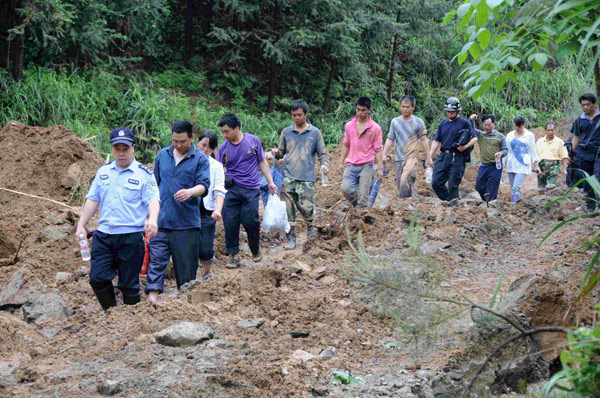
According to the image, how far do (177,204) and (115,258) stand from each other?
→ 0.86 m

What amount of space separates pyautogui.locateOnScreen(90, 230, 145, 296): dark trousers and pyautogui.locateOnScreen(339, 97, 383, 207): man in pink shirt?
4714 millimetres

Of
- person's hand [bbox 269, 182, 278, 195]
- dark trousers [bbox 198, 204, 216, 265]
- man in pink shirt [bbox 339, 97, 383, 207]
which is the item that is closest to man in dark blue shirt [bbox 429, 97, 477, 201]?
man in pink shirt [bbox 339, 97, 383, 207]

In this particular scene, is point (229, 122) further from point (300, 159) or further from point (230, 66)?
point (230, 66)

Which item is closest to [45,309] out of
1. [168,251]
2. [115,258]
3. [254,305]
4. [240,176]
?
[115,258]

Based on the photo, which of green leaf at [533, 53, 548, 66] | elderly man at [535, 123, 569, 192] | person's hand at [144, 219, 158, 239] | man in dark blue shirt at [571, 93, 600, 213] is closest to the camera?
green leaf at [533, 53, 548, 66]

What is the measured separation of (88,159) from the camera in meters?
11.3

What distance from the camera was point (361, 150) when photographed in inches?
404

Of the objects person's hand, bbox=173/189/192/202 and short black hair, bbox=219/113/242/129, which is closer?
person's hand, bbox=173/189/192/202

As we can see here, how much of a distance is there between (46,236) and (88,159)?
7.39 ft

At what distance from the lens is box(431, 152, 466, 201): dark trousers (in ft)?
37.2

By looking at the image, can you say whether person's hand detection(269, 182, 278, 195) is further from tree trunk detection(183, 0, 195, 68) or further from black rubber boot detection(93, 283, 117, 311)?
tree trunk detection(183, 0, 195, 68)

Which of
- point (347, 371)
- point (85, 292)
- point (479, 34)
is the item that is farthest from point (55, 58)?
point (479, 34)

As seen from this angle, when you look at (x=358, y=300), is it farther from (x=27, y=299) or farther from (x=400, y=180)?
(x=400, y=180)

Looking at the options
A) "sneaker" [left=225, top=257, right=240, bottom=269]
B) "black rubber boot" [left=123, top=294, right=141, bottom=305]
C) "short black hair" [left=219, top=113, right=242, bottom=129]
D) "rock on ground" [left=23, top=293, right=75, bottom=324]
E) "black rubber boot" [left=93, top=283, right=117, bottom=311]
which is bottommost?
"sneaker" [left=225, top=257, right=240, bottom=269]
